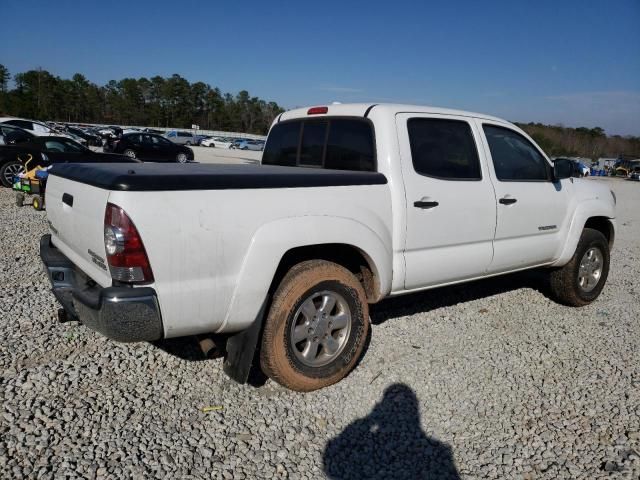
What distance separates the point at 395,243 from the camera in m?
3.64

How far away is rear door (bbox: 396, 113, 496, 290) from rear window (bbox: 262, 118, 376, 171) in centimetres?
29

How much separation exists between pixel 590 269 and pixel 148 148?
72.8 feet

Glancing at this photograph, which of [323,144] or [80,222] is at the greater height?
[323,144]

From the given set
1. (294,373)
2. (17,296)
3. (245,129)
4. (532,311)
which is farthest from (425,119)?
Answer: (245,129)

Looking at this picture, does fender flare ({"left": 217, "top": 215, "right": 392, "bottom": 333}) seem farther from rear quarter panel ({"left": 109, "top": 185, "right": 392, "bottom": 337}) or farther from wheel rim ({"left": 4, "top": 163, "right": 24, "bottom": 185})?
wheel rim ({"left": 4, "top": 163, "right": 24, "bottom": 185})

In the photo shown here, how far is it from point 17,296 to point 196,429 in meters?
2.90

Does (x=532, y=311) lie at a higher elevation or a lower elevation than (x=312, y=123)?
lower

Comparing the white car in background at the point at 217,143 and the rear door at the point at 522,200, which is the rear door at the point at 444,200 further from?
the white car in background at the point at 217,143

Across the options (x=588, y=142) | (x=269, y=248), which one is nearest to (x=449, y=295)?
(x=269, y=248)

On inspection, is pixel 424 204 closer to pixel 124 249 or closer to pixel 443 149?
pixel 443 149

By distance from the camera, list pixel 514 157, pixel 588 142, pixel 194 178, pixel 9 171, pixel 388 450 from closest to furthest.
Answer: pixel 194 178 → pixel 388 450 → pixel 514 157 → pixel 9 171 → pixel 588 142

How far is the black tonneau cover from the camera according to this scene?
2561 millimetres

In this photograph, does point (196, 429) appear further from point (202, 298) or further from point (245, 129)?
point (245, 129)

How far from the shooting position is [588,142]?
9506cm
